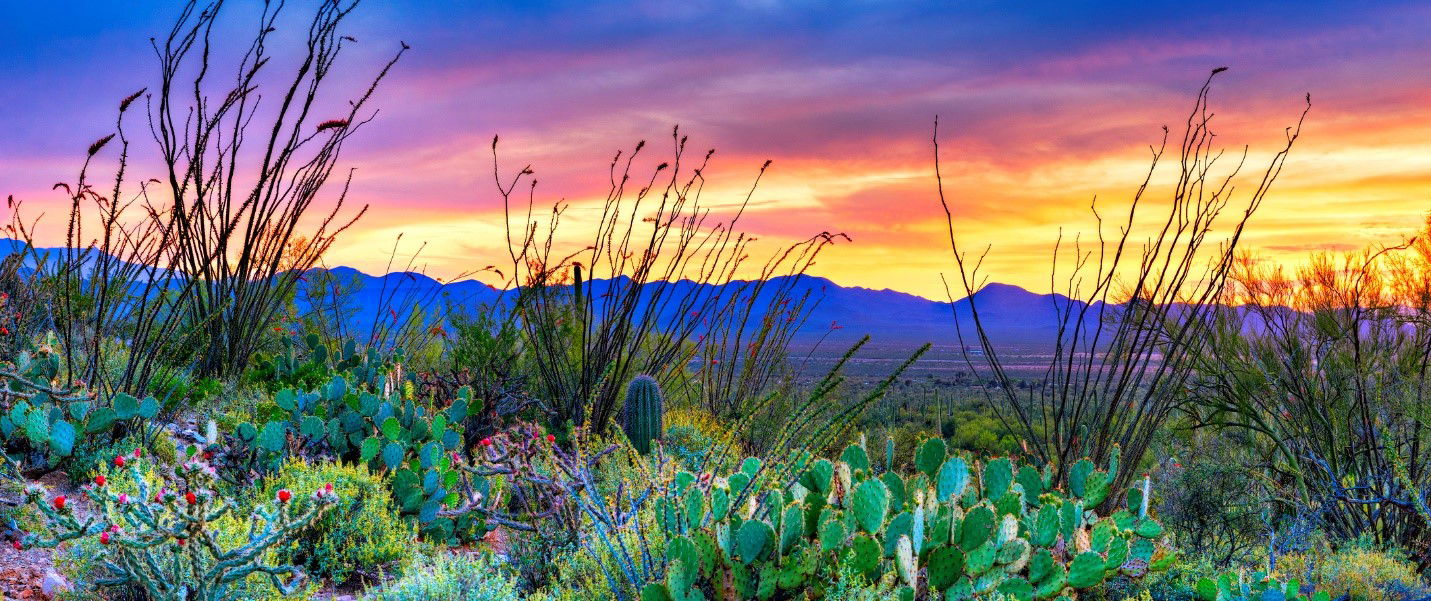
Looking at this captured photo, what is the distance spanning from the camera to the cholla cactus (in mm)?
2715

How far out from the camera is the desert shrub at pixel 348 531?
367cm

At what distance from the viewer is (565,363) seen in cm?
668

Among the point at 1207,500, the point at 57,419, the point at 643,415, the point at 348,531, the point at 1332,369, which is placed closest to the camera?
the point at 348,531

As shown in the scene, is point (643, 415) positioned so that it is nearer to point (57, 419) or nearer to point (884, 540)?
point (57, 419)

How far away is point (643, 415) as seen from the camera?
5.75m

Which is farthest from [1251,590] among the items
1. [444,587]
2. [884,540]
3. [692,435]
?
[692,435]

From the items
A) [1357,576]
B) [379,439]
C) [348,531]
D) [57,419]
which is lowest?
[1357,576]

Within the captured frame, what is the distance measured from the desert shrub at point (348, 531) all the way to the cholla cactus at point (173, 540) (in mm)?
501

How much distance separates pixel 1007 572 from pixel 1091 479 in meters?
1.05

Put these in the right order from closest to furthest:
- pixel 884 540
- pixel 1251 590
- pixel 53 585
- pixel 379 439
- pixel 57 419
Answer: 1. pixel 884 540
2. pixel 53 585
3. pixel 1251 590
4. pixel 57 419
5. pixel 379 439

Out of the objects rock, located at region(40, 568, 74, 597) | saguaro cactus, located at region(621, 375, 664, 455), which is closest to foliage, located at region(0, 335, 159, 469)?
rock, located at region(40, 568, 74, 597)

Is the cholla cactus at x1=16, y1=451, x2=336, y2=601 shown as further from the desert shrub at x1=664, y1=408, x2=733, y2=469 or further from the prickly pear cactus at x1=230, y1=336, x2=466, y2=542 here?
the desert shrub at x1=664, y1=408, x2=733, y2=469

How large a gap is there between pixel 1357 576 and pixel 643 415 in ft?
11.6

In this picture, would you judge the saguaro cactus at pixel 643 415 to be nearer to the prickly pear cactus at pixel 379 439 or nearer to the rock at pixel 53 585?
the prickly pear cactus at pixel 379 439
